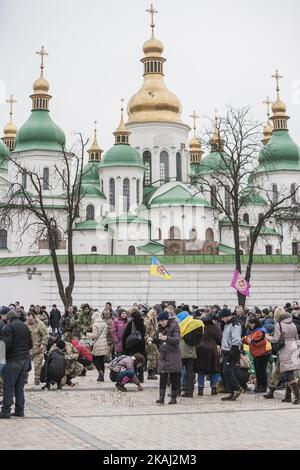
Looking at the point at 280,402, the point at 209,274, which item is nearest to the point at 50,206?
the point at 209,274

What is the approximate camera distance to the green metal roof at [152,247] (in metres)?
51.4

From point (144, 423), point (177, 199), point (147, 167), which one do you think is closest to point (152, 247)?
point (177, 199)

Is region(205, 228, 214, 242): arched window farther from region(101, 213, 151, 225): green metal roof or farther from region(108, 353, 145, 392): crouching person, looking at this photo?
region(108, 353, 145, 392): crouching person

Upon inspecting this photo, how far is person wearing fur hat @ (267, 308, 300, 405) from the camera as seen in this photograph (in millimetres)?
13516

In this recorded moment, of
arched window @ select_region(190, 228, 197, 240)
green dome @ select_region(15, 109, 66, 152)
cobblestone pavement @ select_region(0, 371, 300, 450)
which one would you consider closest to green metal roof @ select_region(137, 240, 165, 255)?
arched window @ select_region(190, 228, 197, 240)

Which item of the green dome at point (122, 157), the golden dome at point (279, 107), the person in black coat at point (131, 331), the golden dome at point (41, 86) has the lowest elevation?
the person in black coat at point (131, 331)

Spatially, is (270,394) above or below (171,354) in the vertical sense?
below

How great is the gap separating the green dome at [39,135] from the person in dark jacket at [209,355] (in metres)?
41.0

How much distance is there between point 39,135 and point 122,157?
6.33 metres

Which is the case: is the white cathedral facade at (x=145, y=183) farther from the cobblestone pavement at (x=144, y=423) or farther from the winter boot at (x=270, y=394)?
A: the cobblestone pavement at (x=144, y=423)

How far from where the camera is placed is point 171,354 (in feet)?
44.9

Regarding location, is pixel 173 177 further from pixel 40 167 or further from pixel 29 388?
pixel 29 388

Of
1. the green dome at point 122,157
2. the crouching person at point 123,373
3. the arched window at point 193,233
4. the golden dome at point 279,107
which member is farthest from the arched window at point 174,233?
the crouching person at point 123,373

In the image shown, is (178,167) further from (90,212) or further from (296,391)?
(296,391)
